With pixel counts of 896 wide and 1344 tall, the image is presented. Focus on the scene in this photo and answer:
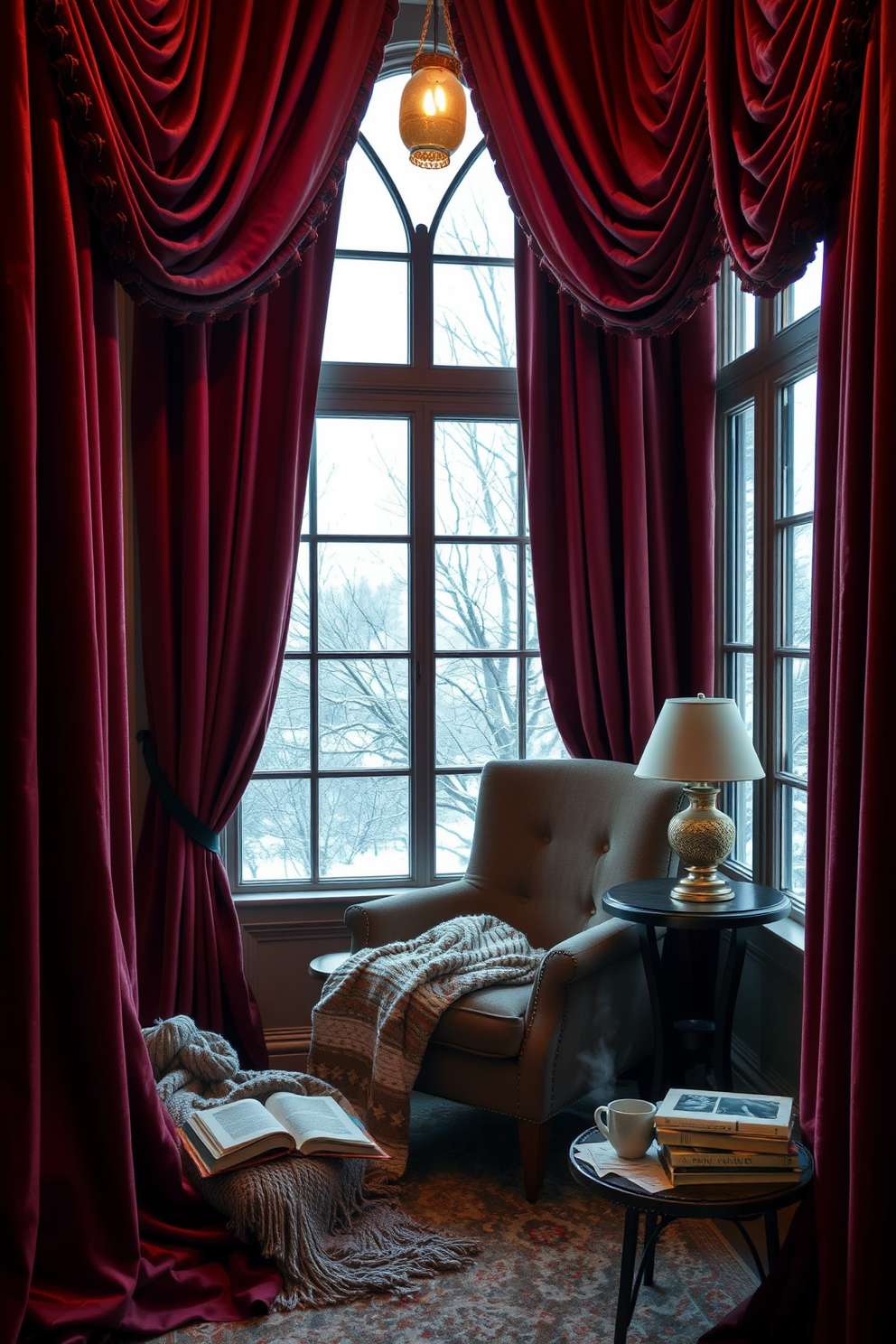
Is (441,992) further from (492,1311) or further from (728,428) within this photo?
(728,428)

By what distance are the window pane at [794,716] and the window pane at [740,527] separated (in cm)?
32

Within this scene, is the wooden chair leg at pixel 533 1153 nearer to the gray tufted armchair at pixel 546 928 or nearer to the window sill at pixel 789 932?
the gray tufted armchair at pixel 546 928

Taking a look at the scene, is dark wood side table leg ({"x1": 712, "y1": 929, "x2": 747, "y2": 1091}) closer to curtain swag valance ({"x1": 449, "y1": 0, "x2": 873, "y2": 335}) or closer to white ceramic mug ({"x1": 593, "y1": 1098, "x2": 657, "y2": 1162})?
white ceramic mug ({"x1": 593, "y1": 1098, "x2": 657, "y2": 1162})

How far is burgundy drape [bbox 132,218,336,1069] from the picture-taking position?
3.21 metres

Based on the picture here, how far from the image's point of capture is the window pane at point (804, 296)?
282 cm

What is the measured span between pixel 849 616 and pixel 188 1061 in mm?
1980

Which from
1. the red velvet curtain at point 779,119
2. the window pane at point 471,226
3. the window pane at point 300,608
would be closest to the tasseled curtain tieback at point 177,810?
the window pane at point 300,608

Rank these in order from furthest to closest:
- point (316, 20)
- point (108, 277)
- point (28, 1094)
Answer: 1. point (316, 20)
2. point (108, 277)
3. point (28, 1094)

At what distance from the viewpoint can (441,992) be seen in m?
2.74

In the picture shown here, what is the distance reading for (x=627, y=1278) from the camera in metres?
1.91

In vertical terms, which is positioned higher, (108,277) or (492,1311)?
(108,277)

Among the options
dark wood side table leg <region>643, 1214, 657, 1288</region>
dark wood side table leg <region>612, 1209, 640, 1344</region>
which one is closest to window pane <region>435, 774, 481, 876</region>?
dark wood side table leg <region>643, 1214, 657, 1288</region>

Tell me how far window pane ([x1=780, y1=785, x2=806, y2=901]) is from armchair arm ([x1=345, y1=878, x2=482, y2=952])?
88 centimetres

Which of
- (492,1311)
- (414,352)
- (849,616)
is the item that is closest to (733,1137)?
(492,1311)
